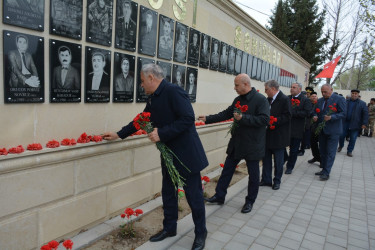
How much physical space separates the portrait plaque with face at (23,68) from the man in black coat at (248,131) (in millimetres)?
1796

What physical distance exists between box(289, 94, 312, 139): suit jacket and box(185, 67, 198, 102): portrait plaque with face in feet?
7.10

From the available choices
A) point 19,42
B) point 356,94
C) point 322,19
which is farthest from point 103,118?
point 322,19

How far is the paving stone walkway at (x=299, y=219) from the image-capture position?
3.06 metres

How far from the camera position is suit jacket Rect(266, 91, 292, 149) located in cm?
457

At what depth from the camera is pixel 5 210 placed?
7.39 ft

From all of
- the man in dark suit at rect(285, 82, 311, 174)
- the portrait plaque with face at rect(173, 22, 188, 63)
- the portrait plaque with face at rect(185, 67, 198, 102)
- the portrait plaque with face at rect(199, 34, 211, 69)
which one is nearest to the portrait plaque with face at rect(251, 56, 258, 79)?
the man in dark suit at rect(285, 82, 311, 174)

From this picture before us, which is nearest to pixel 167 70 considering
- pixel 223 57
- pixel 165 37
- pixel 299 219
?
pixel 165 37

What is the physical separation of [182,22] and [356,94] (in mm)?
7020

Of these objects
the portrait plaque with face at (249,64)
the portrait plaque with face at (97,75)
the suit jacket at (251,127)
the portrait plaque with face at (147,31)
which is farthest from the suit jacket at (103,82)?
the portrait plaque with face at (249,64)

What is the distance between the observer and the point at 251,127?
11.8ft

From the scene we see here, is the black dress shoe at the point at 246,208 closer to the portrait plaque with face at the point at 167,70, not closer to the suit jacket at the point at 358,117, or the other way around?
the portrait plaque with face at the point at 167,70

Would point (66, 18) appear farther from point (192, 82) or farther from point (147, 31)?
point (192, 82)

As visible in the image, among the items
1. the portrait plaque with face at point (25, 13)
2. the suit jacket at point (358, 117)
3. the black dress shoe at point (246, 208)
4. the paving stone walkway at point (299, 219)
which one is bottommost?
the paving stone walkway at point (299, 219)

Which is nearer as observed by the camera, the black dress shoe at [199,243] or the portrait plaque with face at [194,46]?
the black dress shoe at [199,243]
